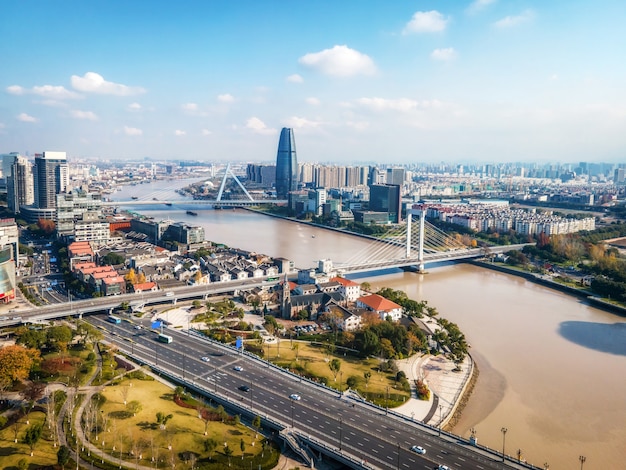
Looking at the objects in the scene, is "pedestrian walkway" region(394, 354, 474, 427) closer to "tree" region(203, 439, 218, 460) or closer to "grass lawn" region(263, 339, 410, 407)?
"grass lawn" region(263, 339, 410, 407)

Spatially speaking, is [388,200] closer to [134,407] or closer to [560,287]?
[560,287]

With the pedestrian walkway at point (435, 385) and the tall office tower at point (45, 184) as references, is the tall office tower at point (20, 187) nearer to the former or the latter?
the tall office tower at point (45, 184)

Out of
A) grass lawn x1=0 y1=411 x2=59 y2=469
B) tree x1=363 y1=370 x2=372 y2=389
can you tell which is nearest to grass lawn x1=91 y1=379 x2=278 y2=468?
grass lawn x1=0 y1=411 x2=59 y2=469

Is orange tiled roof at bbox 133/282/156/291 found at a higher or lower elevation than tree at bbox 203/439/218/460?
higher

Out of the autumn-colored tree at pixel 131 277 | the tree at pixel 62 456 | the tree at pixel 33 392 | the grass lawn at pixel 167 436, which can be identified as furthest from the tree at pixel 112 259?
the tree at pixel 62 456

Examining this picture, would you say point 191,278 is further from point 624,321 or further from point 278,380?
point 624,321

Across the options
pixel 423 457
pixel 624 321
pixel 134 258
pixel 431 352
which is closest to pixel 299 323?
pixel 431 352

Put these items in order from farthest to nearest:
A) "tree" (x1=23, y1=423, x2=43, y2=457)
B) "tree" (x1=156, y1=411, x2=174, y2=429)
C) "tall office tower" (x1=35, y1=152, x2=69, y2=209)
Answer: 1. "tall office tower" (x1=35, y1=152, x2=69, y2=209)
2. "tree" (x1=156, y1=411, x2=174, y2=429)
3. "tree" (x1=23, y1=423, x2=43, y2=457)
